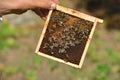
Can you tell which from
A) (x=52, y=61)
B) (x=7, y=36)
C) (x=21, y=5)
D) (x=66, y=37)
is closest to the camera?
(x=21, y=5)

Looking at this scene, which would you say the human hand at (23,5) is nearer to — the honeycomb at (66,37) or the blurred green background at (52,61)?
the honeycomb at (66,37)

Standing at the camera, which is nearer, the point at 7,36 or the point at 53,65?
the point at 53,65

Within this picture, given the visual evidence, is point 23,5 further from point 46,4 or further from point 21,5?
point 46,4

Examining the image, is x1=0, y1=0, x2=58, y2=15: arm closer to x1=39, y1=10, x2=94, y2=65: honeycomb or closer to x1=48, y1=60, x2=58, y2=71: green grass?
x1=39, y1=10, x2=94, y2=65: honeycomb

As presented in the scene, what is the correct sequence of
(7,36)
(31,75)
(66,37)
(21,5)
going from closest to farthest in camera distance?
(21,5)
(66,37)
(31,75)
(7,36)

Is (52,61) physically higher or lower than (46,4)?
lower

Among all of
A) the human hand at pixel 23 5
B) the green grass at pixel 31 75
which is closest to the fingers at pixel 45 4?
the human hand at pixel 23 5

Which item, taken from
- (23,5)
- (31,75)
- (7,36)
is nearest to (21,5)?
(23,5)
